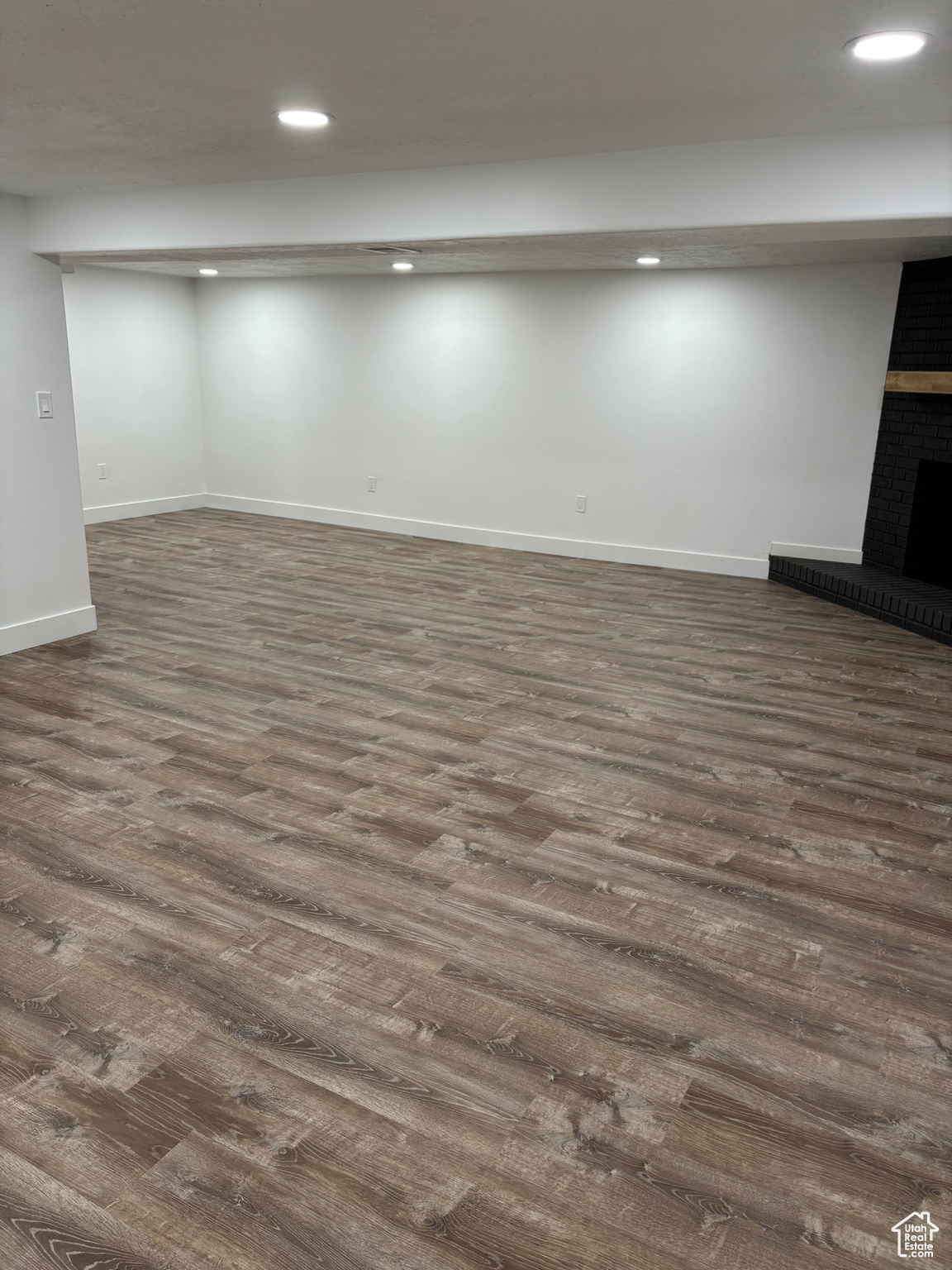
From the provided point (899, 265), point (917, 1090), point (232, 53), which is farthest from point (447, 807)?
point (899, 265)

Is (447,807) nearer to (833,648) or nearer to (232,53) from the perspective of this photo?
(232,53)

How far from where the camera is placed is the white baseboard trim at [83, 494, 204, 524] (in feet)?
26.4

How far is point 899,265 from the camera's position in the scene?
5723 millimetres

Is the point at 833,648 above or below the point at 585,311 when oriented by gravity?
below

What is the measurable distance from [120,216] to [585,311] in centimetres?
373

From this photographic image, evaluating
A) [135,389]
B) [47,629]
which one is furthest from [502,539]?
[47,629]

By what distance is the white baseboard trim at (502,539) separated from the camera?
677 cm

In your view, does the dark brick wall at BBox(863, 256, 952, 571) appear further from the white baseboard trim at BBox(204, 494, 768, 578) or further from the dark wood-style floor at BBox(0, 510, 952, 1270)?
the dark wood-style floor at BBox(0, 510, 952, 1270)

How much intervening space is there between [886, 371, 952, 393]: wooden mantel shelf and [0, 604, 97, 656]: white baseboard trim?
5140 millimetres

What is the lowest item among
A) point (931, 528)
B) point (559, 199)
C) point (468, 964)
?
point (468, 964)

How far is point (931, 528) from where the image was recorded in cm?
584

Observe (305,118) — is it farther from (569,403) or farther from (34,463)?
(569,403)

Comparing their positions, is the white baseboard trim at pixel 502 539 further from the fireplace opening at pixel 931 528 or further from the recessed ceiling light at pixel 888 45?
the recessed ceiling light at pixel 888 45

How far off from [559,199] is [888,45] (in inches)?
56.2
